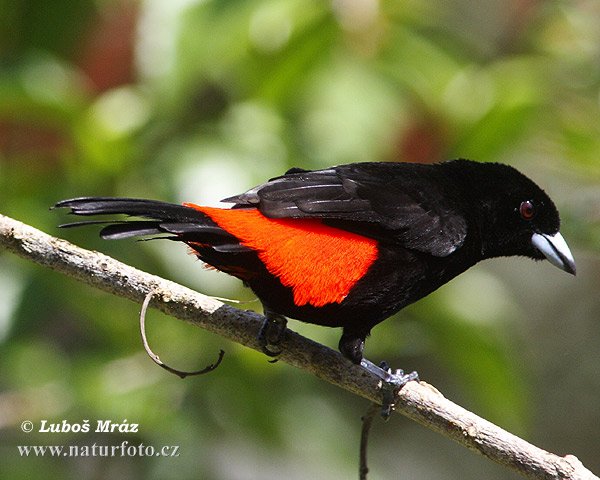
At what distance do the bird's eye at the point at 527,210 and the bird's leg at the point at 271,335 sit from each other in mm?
943

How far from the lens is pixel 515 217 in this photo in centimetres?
264

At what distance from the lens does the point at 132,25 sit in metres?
3.72

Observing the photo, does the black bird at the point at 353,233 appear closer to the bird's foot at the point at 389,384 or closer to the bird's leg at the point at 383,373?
the bird's leg at the point at 383,373

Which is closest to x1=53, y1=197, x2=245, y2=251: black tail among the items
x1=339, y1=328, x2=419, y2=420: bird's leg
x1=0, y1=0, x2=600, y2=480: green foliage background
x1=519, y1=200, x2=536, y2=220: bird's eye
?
x1=339, y1=328, x2=419, y2=420: bird's leg

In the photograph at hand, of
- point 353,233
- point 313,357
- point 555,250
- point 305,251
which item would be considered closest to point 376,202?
point 353,233

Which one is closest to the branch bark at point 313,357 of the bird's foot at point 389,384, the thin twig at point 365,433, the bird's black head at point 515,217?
the bird's foot at point 389,384

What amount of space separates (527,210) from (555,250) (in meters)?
0.17

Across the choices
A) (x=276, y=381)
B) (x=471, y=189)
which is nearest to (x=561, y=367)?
(x=276, y=381)

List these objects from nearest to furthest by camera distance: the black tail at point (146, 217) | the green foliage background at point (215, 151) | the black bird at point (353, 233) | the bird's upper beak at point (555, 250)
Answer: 1. the black tail at point (146, 217)
2. the black bird at point (353, 233)
3. the bird's upper beak at point (555, 250)
4. the green foliage background at point (215, 151)

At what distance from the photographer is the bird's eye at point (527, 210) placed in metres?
2.63

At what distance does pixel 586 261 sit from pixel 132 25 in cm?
321

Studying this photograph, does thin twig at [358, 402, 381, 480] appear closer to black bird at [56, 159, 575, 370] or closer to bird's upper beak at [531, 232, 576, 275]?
black bird at [56, 159, 575, 370]

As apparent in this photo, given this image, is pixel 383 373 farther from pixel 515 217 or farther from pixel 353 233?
pixel 515 217

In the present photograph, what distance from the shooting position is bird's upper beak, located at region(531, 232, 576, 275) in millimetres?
2602
